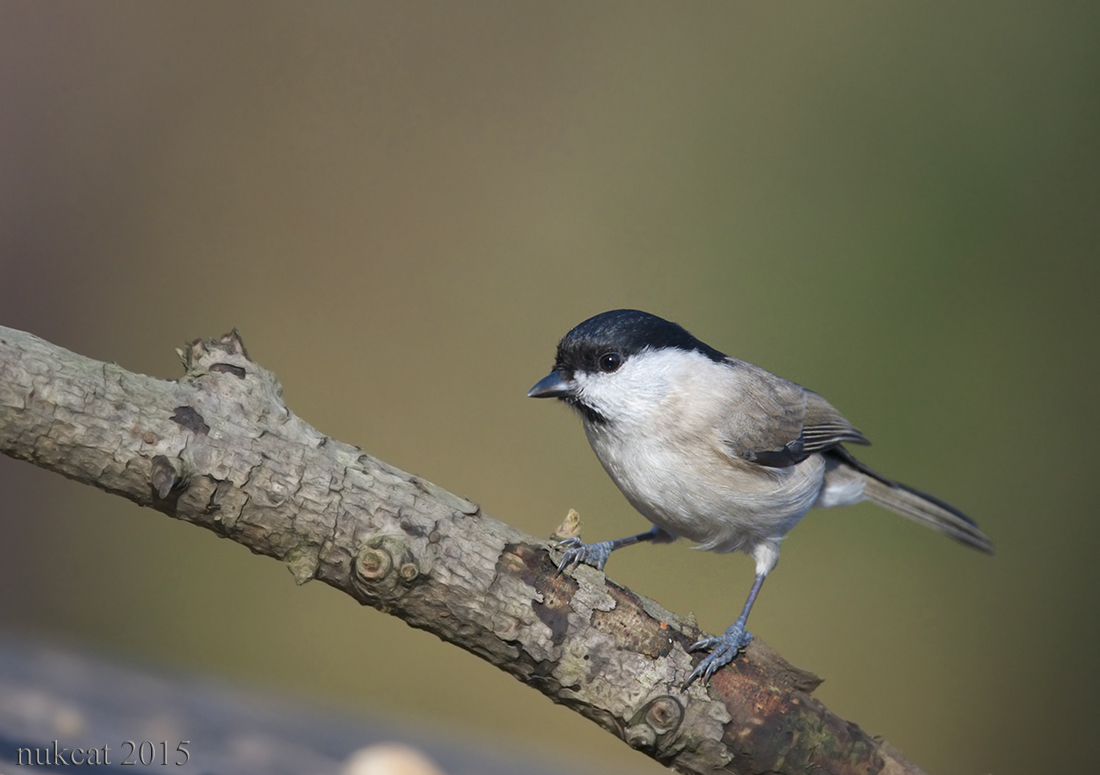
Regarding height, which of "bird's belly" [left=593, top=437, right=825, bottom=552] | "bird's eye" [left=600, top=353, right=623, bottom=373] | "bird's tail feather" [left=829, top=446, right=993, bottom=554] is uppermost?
"bird's tail feather" [left=829, top=446, right=993, bottom=554]

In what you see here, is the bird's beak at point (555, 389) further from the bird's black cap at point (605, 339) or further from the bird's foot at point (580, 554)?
the bird's foot at point (580, 554)

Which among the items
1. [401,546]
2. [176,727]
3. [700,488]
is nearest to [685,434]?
[700,488]

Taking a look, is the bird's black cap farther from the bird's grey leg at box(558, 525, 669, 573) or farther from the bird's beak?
the bird's grey leg at box(558, 525, 669, 573)

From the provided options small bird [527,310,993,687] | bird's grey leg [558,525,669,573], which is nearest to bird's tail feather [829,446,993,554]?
small bird [527,310,993,687]

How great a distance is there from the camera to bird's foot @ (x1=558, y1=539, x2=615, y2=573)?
127 cm

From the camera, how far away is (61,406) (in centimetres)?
101

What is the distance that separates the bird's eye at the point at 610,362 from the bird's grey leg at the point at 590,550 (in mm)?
306

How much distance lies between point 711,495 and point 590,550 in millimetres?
255

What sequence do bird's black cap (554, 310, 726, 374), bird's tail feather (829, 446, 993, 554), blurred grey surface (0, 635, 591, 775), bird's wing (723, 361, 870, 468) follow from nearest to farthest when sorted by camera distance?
1. blurred grey surface (0, 635, 591, 775)
2. bird's black cap (554, 310, 726, 374)
3. bird's wing (723, 361, 870, 468)
4. bird's tail feather (829, 446, 993, 554)

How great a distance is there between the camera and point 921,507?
2.17m

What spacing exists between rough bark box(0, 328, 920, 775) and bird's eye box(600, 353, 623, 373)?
39 cm

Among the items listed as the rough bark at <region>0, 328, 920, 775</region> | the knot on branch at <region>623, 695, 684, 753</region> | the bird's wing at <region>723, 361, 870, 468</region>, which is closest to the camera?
the rough bark at <region>0, 328, 920, 775</region>

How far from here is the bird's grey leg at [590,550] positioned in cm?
128

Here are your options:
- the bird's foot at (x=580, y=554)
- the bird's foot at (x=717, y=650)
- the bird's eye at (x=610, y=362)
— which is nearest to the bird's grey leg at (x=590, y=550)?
the bird's foot at (x=580, y=554)
